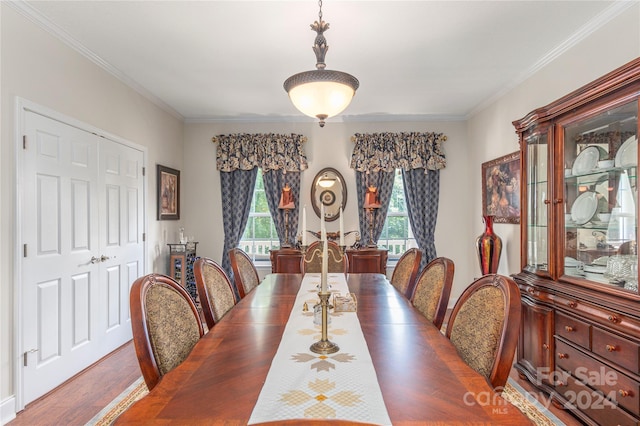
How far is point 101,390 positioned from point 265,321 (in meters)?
1.84

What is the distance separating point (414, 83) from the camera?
12.4 feet

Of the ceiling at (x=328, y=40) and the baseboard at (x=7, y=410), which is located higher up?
the ceiling at (x=328, y=40)

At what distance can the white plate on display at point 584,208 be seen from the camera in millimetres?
2303

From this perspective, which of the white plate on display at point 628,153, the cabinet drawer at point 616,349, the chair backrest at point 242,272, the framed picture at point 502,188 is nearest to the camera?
the cabinet drawer at point 616,349

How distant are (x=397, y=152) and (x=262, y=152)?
6.30 feet

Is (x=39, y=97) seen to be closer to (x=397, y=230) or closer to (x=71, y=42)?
(x=71, y=42)

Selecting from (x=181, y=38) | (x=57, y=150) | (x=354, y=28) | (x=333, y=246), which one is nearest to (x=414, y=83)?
(x=354, y=28)

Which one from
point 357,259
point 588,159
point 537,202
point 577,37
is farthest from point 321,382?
point 357,259

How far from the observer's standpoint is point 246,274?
288 cm

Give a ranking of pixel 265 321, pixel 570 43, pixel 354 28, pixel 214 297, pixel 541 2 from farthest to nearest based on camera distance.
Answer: pixel 570 43
pixel 354 28
pixel 541 2
pixel 214 297
pixel 265 321

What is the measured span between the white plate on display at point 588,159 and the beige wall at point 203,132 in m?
0.64

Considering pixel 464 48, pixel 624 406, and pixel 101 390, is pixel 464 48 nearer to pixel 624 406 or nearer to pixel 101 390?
pixel 624 406

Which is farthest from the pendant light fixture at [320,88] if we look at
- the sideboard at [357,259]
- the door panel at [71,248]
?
the sideboard at [357,259]

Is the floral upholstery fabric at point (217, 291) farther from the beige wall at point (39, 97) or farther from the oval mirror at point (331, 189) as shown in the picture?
the oval mirror at point (331, 189)
